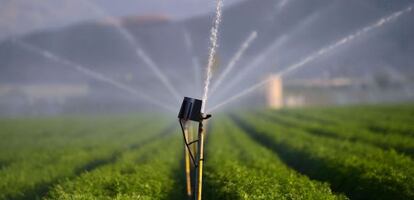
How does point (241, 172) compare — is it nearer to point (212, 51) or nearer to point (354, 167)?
point (354, 167)

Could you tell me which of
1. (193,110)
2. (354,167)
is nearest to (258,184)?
(193,110)

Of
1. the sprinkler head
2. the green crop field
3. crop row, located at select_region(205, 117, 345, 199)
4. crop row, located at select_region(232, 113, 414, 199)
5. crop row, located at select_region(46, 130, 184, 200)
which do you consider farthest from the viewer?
crop row, located at select_region(232, 113, 414, 199)

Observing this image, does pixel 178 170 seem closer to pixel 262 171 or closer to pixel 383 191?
pixel 262 171

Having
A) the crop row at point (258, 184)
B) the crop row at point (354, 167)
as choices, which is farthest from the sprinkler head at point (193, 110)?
the crop row at point (354, 167)

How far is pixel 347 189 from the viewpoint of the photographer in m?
12.1

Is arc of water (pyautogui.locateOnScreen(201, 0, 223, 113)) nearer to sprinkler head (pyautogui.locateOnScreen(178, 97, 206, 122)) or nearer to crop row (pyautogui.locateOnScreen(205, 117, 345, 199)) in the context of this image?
sprinkler head (pyautogui.locateOnScreen(178, 97, 206, 122))

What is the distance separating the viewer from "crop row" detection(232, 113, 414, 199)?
10805 millimetres

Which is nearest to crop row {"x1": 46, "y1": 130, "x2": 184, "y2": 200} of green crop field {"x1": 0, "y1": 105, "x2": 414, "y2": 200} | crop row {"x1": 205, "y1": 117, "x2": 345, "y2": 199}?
green crop field {"x1": 0, "y1": 105, "x2": 414, "y2": 200}

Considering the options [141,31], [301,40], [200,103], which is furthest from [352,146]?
[141,31]

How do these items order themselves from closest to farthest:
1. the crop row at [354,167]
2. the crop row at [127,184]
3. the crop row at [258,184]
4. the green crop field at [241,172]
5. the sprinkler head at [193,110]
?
the sprinkler head at [193,110] → the crop row at [258,184] → the crop row at [127,184] → the green crop field at [241,172] → the crop row at [354,167]

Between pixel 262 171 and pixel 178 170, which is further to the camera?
pixel 178 170

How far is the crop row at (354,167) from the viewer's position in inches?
425

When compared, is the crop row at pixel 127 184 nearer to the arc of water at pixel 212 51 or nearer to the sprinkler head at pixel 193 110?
the sprinkler head at pixel 193 110

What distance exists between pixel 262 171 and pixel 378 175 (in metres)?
2.76
